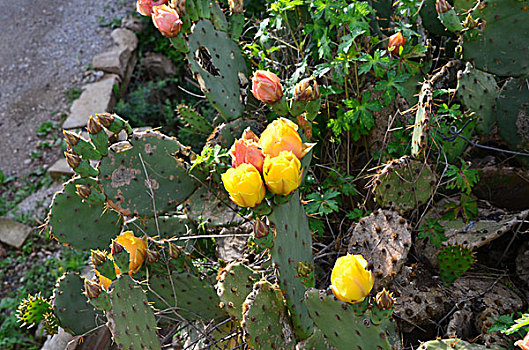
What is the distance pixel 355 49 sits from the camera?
1.78m

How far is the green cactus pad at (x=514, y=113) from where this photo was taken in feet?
5.50

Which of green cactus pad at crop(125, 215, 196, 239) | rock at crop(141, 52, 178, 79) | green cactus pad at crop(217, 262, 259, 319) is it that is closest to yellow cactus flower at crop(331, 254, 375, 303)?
green cactus pad at crop(217, 262, 259, 319)

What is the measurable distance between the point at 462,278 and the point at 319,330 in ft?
1.90

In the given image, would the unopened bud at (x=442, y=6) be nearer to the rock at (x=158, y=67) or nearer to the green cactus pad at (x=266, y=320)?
the green cactus pad at (x=266, y=320)

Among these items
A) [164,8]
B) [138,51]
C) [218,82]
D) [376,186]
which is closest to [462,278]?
[376,186]

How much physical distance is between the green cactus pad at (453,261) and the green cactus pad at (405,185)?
18 cm

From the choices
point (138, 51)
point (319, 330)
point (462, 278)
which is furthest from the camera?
point (138, 51)

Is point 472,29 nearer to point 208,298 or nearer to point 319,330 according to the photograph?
point 319,330

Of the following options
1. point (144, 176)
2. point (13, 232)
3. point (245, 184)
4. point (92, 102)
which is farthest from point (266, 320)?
point (92, 102)

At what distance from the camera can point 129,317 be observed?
4.21 feet

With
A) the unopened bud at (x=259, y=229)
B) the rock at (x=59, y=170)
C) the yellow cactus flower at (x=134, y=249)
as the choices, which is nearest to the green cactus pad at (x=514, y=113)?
the unopened bud at (x=259, y=229)

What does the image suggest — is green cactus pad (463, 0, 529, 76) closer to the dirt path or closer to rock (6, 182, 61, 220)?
rock (6, 182, 61, 220)

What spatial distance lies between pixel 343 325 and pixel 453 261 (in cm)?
56

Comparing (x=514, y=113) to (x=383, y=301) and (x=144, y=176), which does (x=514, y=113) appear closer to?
(x=383, y=301)
